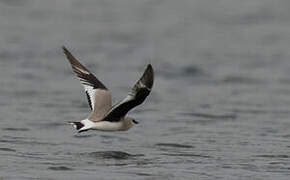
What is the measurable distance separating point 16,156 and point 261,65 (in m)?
11.8

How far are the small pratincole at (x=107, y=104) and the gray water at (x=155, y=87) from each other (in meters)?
0.48

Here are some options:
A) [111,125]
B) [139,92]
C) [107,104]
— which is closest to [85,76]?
[107,104]

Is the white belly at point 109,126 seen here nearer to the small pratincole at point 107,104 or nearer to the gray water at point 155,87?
the small pratincole at point 107,104

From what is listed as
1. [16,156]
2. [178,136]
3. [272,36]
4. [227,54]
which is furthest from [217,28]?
[16,156]

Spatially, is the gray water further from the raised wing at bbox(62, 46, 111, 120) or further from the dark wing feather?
the dark wing feather

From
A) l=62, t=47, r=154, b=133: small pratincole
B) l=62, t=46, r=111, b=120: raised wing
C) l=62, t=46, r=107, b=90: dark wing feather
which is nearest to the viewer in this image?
l=62, t=47, r=154, b=133: small pratincole

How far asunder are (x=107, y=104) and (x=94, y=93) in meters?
0.28

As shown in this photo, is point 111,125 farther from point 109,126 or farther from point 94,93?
point 94,93

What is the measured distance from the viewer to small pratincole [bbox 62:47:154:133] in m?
11.2

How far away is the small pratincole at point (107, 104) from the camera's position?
440 inches

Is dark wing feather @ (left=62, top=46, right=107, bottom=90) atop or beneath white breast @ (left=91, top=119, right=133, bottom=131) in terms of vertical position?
atop

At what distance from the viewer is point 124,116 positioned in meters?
12.4

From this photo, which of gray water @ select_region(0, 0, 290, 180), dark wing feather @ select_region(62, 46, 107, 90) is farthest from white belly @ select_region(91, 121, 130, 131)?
dark wing feather @ select_region(62, 46, 107, 90)

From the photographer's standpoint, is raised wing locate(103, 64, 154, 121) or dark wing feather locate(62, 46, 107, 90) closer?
raised wing locate(103, 64, 154, 121)
